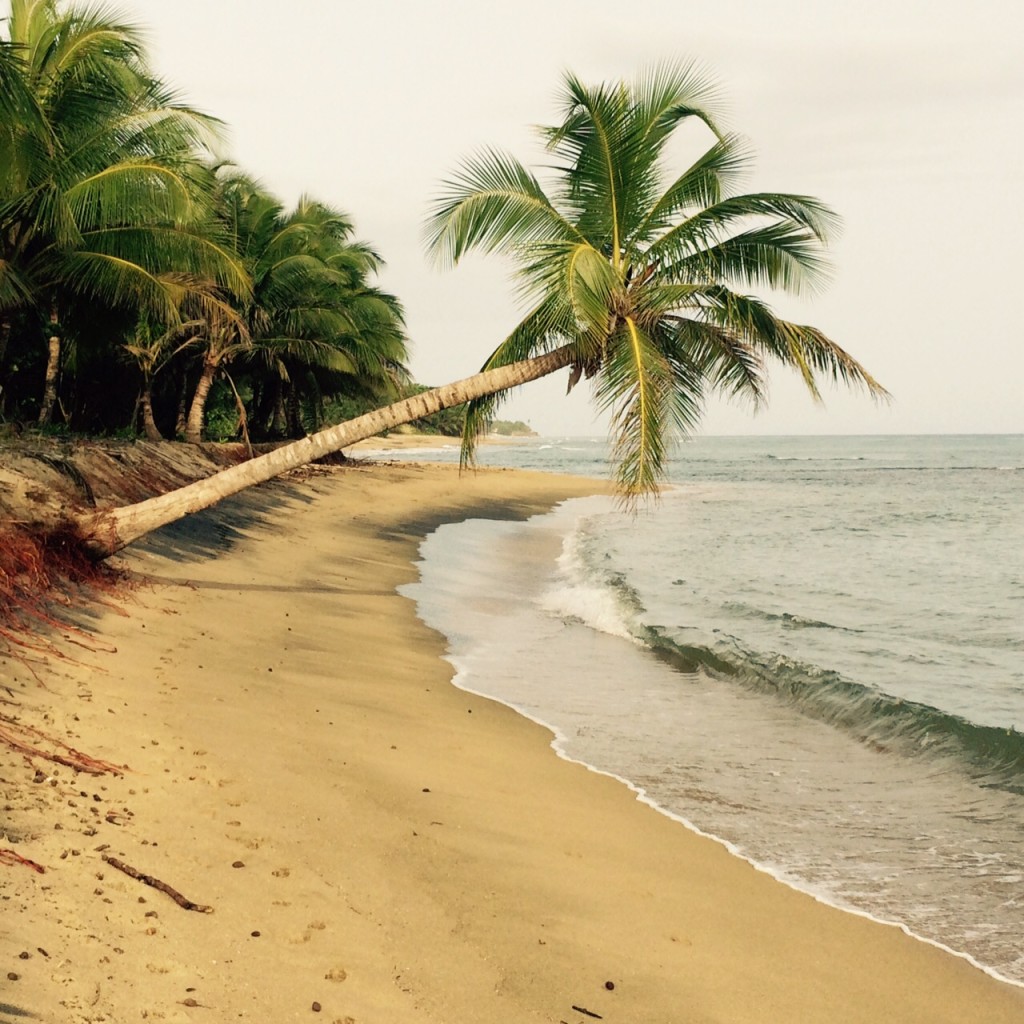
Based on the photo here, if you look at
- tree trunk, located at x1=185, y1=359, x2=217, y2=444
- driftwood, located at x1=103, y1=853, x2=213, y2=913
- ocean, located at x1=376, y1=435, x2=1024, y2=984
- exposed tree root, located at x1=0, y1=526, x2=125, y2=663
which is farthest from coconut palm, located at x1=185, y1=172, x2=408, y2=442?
driftwood, located at x1=103, y1=853, x2=213, y2=913

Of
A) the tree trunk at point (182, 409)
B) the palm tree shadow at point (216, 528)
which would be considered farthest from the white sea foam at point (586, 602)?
the tree trunk at point (182, 409)

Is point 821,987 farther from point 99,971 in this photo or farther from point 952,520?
point 952,520

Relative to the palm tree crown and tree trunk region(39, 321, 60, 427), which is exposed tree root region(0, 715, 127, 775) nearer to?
the palm tree crown

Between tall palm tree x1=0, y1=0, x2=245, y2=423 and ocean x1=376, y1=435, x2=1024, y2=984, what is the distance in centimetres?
638

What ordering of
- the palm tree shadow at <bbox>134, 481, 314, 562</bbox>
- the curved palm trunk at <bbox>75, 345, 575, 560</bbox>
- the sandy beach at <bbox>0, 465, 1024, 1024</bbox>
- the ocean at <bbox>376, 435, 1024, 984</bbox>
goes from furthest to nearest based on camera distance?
the palm tree shadow at <bbox>134, 481, 314, 562</bbox> → the curved palm trunk at <bbox>75, 345, 575, 560</bbox> → the ocean at <bbox>376, 435, 1024, 984</bbox> → the sandy beach at <bbox>0, 465, 1024, 1024</bbox>

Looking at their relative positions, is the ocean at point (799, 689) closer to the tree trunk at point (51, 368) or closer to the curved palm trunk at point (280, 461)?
the curved palm trunk at point (280, 461)

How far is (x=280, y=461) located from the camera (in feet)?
35.6

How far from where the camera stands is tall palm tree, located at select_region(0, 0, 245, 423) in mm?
13859

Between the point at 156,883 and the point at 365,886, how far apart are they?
0.90 meters

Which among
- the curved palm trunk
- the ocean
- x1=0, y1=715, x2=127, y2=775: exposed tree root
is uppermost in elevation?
the curved palm trunk

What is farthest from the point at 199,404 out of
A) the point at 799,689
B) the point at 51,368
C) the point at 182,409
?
the point at 799,689

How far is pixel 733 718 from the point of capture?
8.84 metres

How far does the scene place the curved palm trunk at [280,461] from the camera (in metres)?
10.1

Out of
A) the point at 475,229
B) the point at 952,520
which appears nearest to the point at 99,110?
the point at 475,229
